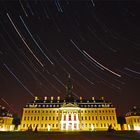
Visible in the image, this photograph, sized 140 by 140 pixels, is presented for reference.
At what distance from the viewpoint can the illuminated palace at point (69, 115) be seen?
210ft

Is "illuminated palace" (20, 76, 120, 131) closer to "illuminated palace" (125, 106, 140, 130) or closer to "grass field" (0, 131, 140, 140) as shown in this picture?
"illuminated palace" (125, 106, 140, 130)

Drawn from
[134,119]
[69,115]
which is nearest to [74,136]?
[69,115]

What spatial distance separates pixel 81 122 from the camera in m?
64.7

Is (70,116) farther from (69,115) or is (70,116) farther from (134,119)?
(134,119)

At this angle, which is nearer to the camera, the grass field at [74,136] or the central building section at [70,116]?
the grass field at [74,136]

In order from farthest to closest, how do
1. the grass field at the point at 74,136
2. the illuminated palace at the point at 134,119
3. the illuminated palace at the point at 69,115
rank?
the illuminated palace at the point at 69,115
the illuminated palace at the point at 134,119
the grass field at the point at 74,136

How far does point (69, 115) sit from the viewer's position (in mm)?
66188

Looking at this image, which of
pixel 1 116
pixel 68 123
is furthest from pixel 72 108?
pixel 1 116

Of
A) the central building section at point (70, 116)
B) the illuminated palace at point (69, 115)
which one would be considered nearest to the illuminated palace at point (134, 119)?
the illuminated palace at point (69, 115)

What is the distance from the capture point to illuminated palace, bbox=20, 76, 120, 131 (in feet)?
210

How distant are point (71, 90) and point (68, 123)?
1300 centimetres

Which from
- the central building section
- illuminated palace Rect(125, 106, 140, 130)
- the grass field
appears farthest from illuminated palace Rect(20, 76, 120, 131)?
the grass field

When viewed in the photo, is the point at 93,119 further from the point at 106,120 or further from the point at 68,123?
the point at 68,123

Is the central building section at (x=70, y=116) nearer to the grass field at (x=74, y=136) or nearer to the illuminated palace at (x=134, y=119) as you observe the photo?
the illuminated palace at (x=134, y=119)
